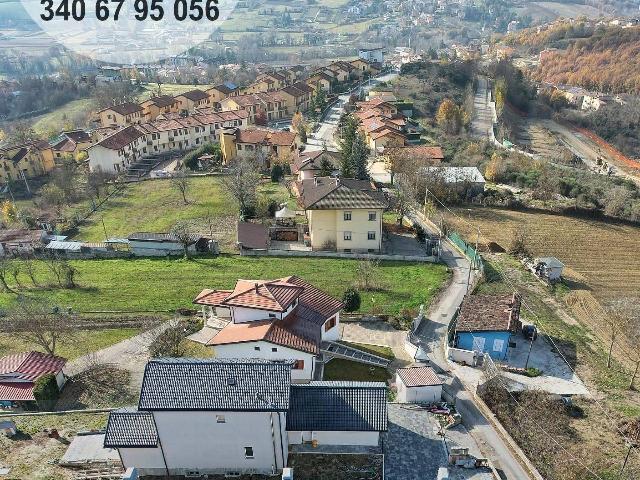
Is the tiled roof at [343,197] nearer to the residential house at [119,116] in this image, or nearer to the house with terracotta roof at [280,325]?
the house with terracotta roof at [280,325]

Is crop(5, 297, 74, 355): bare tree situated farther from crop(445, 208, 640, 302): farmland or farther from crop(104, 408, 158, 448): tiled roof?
crop(445, 208, 640, 302): farmland

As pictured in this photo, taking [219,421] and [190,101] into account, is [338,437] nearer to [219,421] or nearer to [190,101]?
[219,421]

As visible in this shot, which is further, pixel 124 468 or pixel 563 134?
pixel 563 134

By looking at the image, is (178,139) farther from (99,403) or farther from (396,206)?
(99,403)

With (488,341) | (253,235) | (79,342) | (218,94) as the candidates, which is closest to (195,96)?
(218,94)

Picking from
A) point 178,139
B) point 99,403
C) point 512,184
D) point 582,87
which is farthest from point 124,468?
point 582,87

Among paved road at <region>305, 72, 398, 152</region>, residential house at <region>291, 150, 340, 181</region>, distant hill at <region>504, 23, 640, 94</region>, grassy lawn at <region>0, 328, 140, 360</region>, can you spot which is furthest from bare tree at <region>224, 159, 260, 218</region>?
distant hill at <region>504, 23, 640, 94</region>
